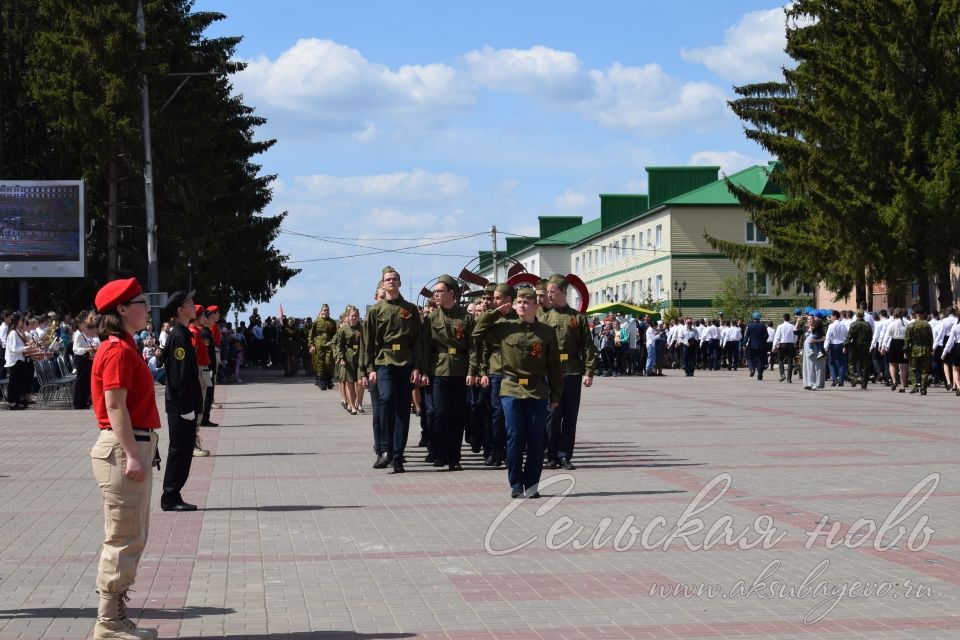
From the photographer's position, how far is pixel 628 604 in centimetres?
699

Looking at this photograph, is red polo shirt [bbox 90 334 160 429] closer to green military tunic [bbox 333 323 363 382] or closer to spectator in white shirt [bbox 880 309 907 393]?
green military tunic [bbox 333 323 363 382]

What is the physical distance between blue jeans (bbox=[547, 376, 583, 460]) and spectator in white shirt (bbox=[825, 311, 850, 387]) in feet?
62.6

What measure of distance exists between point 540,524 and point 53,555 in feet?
10.9

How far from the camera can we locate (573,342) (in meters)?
13.6

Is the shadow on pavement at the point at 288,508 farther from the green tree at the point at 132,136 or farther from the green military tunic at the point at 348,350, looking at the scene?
the green tree at the point at 132,136

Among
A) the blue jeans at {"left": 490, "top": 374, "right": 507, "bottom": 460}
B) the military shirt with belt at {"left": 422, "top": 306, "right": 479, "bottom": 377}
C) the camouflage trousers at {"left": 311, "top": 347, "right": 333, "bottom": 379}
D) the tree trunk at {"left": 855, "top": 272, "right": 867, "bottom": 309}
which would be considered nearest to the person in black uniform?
the blue jeans at {"left": 490, "top": 374, "right": 507, "bottom": 460}

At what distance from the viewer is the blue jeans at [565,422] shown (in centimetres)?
1344

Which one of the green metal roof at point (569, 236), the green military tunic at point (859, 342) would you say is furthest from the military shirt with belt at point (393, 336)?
the green metal roof at point (569, 236)

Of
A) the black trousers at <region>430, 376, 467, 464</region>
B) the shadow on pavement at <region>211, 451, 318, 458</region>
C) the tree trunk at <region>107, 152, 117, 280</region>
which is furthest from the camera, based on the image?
the tree trunk at <region>107, 152, 117, 280</region>

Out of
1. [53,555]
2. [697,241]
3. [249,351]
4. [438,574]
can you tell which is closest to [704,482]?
[438,574]

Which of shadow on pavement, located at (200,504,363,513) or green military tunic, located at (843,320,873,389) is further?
green military tunic, located at (843,320,873,389)

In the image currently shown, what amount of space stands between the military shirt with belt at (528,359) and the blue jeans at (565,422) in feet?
5.52

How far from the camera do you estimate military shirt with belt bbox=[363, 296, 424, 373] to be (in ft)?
44.2

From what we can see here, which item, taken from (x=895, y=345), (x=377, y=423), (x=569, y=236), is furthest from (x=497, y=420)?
(x=569, y=236)
